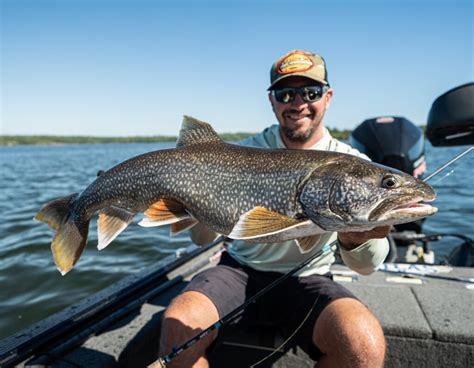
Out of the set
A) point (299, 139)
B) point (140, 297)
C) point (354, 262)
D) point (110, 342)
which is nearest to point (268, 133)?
point (299, 139)

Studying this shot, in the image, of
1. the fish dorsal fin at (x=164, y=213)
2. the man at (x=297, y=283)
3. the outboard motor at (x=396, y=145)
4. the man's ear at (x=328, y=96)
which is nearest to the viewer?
the man at (x=297, y=283)

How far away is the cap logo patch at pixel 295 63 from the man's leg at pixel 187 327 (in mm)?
2157

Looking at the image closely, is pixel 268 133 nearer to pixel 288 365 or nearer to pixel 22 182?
pixel 288 365

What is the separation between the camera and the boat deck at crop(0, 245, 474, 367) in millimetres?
3191

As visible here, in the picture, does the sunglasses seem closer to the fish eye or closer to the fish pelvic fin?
the fish eye

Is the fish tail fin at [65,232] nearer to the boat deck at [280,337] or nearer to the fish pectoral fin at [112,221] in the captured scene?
the fish pectoral fin at [112,221]

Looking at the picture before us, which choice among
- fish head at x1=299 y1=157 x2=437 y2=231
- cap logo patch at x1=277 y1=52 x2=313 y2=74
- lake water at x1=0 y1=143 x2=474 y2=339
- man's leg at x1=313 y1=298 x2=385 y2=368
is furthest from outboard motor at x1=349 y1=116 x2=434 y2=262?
fish head at x1=299 y1=157 x2=437 y2=231

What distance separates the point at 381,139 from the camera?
20.6 feet

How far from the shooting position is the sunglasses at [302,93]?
12.4 feet

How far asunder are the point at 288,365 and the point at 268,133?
220 cm

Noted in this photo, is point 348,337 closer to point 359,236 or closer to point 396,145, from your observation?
point 359,236

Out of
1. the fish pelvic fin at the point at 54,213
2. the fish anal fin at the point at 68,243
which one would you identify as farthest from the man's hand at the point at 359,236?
the fish pelvic fin at the point at 54,213

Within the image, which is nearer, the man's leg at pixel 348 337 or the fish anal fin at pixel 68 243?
the man's leg at pixel 348 337

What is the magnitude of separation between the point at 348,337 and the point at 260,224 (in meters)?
1.03
